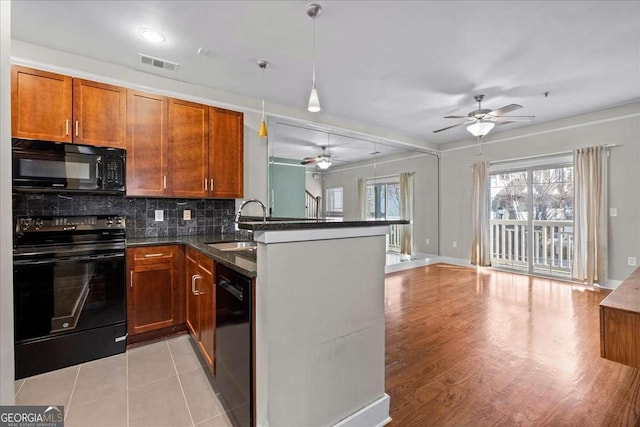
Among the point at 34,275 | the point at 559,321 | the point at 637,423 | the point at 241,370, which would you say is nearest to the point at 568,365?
the point at 637,423

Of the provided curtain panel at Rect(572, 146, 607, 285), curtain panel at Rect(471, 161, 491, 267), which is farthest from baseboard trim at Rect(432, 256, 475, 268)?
→ curtain panel at Rect(572, 146, 607, 285)

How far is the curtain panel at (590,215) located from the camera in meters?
4.38

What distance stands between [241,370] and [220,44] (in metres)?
2.70

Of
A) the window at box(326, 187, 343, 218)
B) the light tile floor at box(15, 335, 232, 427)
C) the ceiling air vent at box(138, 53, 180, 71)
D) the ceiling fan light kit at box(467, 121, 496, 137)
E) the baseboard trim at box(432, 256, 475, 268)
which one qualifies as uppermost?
the ceiling air vent at box(138, 53, 180, 71)

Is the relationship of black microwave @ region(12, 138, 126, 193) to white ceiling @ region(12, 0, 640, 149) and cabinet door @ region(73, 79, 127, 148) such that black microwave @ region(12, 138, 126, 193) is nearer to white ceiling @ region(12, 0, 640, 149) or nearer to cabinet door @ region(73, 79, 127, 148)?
cabinet door @ region(73, 79, 127, 148)

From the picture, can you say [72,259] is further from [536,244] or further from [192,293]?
[536,244]

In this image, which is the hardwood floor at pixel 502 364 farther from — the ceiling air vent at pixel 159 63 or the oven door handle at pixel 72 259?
the ceiling air vent at pixel 159 63

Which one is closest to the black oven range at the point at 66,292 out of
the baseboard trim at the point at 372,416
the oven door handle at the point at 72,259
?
the oven door handle at the point at 72,259

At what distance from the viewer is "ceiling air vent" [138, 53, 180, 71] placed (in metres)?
2.88

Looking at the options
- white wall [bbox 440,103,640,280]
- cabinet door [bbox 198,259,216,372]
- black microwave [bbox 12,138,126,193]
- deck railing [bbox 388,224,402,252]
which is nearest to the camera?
cabinet door [bbox 198,259,216,372]

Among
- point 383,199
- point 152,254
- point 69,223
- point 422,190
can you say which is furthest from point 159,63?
point 422,190

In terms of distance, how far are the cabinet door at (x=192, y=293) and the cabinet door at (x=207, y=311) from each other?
0.13 m

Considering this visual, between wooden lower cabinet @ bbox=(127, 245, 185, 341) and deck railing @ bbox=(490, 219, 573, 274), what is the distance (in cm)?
577

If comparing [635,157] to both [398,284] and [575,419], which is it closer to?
[398,284]
